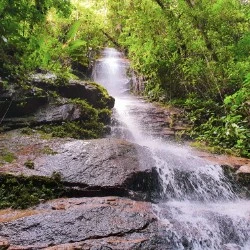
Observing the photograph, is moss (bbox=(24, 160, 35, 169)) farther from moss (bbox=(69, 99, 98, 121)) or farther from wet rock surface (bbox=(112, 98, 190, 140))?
wet rock surface (bbox=(112, 98, 190, 140))

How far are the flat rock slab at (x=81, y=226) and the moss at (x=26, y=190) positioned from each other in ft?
0.58

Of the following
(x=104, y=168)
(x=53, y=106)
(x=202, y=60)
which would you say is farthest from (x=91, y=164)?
(x=202, y=60)

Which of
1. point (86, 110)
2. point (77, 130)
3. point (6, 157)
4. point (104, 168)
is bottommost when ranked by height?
point (104, 168)

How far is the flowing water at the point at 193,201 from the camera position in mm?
4574

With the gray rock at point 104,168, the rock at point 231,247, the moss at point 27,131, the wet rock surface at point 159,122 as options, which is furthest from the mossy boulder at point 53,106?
the rock at point 231,247

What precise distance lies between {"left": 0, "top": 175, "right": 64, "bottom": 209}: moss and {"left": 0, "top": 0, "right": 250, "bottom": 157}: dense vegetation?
3.55 m

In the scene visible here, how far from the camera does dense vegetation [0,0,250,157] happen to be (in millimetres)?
7629

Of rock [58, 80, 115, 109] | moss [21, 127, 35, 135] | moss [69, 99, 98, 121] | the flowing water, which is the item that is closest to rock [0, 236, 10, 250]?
the flowing water

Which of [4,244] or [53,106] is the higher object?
[53,106]

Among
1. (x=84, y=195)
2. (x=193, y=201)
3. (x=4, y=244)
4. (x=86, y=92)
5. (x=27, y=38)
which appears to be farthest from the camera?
(x=86, y=92)

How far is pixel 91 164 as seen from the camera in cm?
563

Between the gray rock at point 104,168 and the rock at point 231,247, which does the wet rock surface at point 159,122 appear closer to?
the gray rock at point 104,168

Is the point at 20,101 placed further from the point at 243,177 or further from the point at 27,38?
the point at 243,177

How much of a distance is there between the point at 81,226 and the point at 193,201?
103 inches
